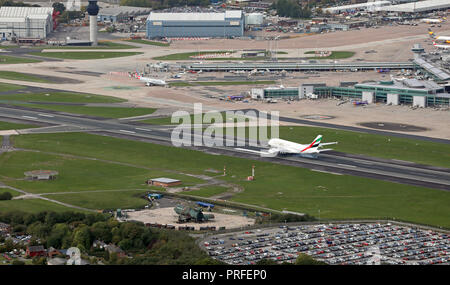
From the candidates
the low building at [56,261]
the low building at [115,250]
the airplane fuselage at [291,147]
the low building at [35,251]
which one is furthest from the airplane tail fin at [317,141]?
the low building at [56,261]

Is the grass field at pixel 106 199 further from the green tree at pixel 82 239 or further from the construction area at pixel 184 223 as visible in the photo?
the green tree at pixel 82 239

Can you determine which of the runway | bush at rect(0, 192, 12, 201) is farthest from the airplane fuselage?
bush at rect(0, 192, 12, 201)

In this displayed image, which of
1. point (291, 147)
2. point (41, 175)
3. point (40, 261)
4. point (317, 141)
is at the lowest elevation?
point (41, 175)

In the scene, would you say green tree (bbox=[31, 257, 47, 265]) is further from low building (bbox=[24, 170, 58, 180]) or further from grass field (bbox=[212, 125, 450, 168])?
grass field (bbox=[212, 125, 450, 168])

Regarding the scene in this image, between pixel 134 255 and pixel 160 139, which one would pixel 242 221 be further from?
pixel 160 139

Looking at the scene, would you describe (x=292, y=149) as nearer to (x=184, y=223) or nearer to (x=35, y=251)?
(x=184, y=223)

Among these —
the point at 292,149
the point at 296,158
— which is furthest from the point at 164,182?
the point at 296,158

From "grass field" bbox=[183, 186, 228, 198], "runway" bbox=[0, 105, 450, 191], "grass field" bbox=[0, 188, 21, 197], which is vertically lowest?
"grass field" bbox=[0, 188, 21, 197]
